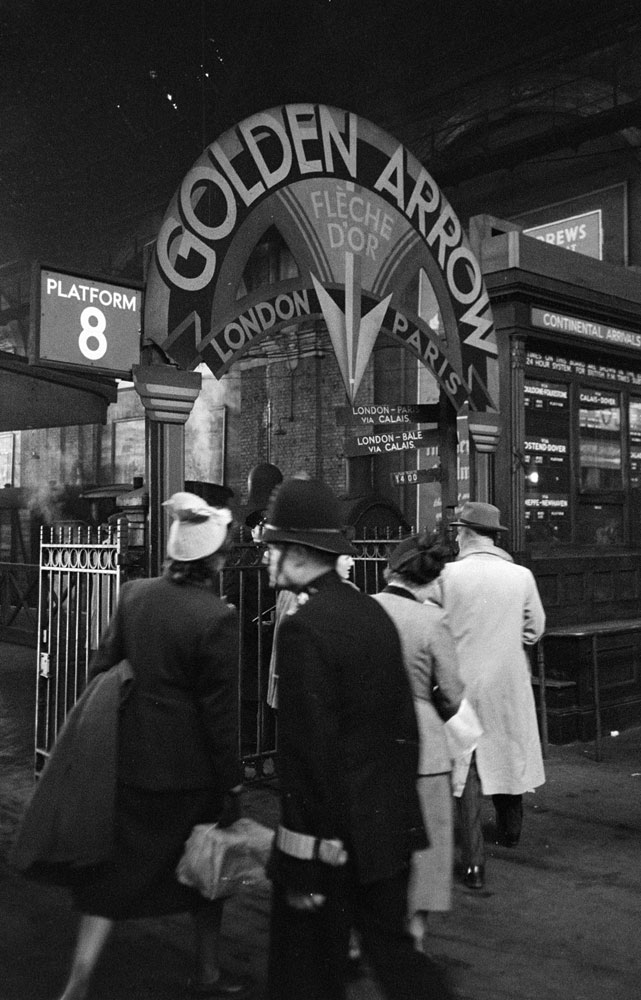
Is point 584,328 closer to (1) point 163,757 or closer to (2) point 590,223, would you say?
(2) point 590,223

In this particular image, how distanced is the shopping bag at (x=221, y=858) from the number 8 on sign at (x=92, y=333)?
3.58 meters

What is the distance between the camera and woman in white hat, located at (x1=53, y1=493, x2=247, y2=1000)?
3.25 metres

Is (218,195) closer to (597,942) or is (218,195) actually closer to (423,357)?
(423,357)

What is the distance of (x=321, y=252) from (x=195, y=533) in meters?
4.24

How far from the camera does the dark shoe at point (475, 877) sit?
15.8 ft

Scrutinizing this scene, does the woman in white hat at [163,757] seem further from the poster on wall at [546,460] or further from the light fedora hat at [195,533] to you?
the poster on wall at [546,460]

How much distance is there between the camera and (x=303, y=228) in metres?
7.05

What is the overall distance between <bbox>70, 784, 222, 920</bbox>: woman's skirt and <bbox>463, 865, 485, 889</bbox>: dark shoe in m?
1.95

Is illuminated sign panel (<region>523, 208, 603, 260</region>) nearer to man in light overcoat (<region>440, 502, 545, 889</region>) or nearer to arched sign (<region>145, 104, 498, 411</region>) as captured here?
arched sign (<region>145, 104, 498, 411</region>)

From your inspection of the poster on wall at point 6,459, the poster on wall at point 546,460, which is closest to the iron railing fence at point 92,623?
the poster on wall at point 546,460

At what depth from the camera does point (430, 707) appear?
3713mm

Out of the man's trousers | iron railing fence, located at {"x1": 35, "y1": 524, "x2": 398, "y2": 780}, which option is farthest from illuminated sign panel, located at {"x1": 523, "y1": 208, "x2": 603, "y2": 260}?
the man's trousers

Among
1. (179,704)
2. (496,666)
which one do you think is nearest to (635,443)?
(496,666)

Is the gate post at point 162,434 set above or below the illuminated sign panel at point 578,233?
below
